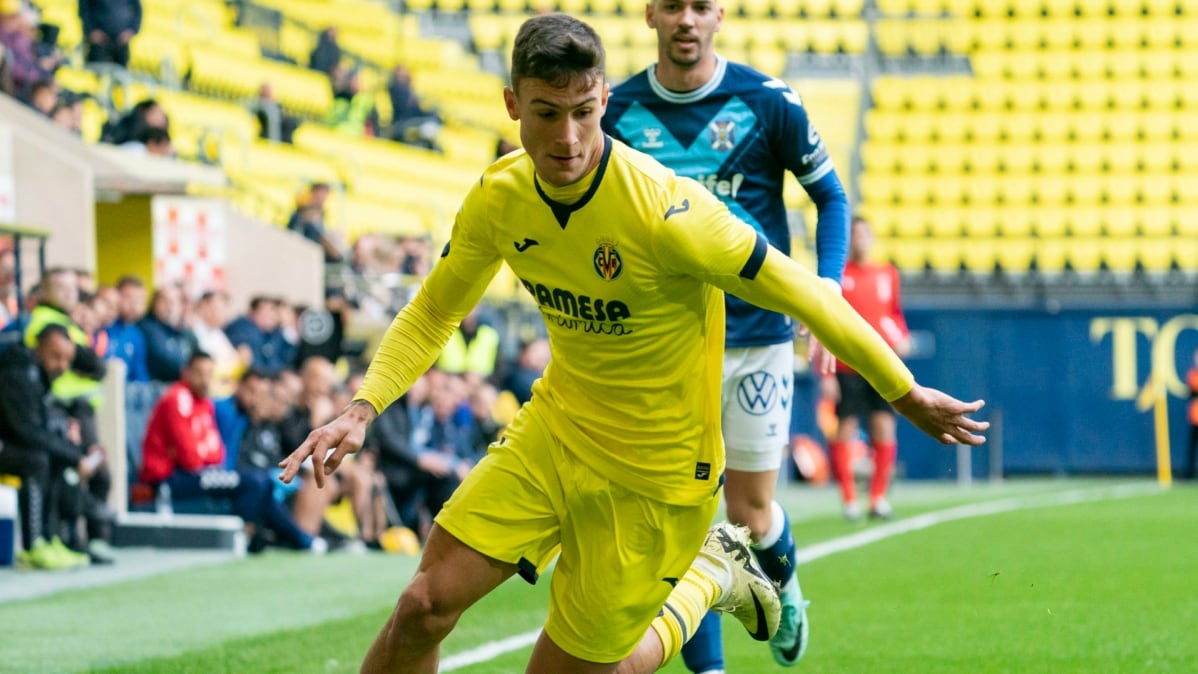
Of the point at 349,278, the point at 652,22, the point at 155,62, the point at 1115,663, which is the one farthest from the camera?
the point at 155,62

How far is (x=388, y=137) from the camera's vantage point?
25.3 m

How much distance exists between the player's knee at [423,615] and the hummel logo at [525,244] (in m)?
0.91

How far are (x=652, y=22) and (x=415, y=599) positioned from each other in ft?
8.06

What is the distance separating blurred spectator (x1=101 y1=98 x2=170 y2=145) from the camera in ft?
53.4

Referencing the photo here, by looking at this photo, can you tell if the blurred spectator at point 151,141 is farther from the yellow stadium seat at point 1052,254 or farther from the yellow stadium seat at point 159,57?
the yellow stadium seat at point 1052,254

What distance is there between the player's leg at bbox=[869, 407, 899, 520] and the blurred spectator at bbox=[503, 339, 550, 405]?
10.4 feet

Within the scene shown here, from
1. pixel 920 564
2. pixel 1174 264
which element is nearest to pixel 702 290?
pixel 920 564

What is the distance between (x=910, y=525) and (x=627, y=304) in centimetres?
926

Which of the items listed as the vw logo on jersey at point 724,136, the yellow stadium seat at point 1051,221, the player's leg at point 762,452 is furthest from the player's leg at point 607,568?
the yellow stadium seat at point 1051,221

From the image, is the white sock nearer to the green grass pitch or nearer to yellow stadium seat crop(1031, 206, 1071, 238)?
the green grass pitch

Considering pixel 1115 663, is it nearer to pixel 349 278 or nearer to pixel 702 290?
pixel 702 290

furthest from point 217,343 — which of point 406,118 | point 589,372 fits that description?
point 406,118

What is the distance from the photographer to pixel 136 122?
16.4 m

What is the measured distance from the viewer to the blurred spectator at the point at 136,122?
16281mm
